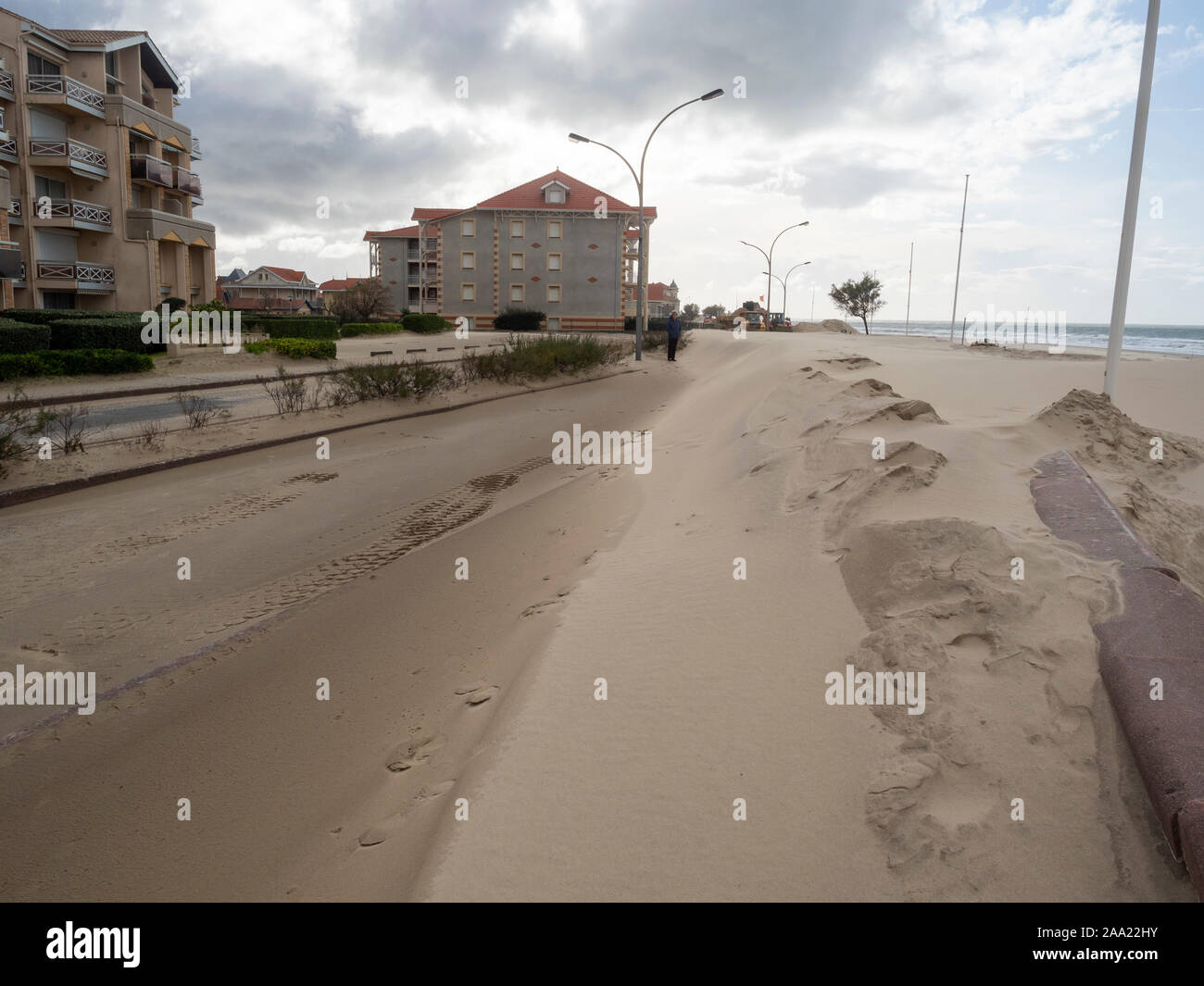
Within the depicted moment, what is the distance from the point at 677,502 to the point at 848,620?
4168mm

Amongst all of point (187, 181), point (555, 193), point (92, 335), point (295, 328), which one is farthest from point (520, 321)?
point (92, 335)

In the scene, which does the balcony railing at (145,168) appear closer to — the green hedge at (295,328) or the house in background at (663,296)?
the green hedge at (295,328)

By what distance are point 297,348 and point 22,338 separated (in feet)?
25.3

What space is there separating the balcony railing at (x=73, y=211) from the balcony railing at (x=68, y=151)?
5.63ft

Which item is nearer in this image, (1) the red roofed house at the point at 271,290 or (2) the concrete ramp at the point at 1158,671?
(2) the concrete ramp at the point at 1158,671

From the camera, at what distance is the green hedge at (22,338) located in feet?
63.5

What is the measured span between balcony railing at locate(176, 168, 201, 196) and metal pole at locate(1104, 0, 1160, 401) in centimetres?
4382

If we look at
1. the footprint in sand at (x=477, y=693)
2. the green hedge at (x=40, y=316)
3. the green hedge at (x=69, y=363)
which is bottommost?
the footprint in sand at (x=477, y=693)

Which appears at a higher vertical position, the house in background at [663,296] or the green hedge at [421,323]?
the house in background at [663,296]

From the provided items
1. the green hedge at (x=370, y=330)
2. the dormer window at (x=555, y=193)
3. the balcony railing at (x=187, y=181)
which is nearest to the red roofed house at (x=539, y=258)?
the dormer window at (x=555, y=193)

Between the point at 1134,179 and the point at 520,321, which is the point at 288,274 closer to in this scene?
the point at 520,321
